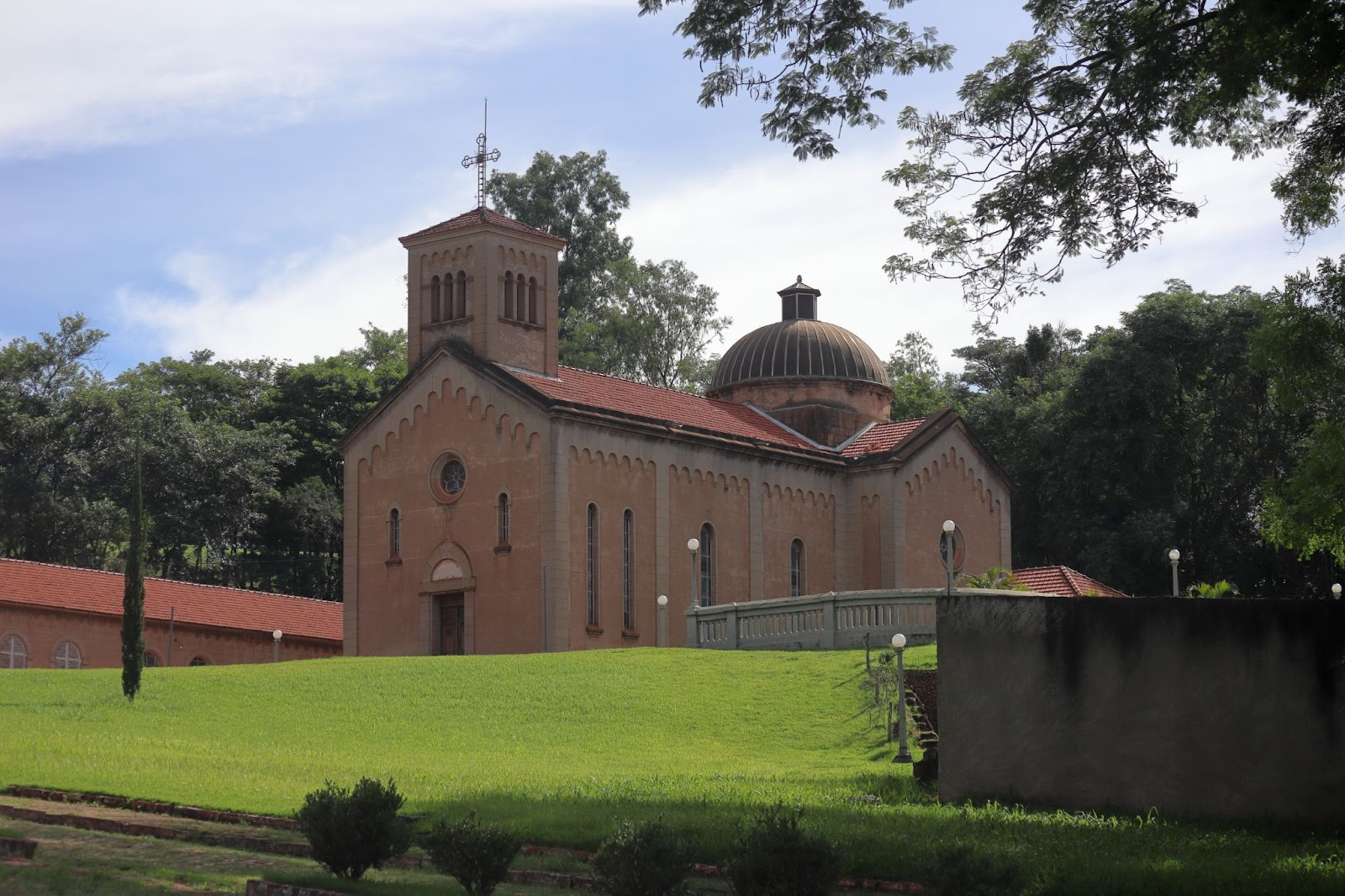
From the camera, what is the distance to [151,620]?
4984cm

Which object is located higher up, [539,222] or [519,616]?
[539,222]

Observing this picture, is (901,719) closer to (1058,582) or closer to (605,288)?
(1058,582)

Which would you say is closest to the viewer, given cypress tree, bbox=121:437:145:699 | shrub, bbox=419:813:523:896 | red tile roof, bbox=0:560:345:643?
shrub, bbox=419:813:523:896

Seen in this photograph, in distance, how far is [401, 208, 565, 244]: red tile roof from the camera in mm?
47219

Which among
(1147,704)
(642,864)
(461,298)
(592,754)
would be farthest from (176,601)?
(642,864)

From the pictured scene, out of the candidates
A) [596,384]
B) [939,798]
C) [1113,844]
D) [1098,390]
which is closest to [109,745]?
[939,798]

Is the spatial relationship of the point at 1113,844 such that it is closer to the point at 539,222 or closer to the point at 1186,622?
the point at 1186,622

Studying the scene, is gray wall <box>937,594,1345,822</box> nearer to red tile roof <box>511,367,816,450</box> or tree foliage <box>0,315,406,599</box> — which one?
red tile roof <box>511,367,816,450</box>

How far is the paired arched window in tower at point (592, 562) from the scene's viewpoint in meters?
44.2

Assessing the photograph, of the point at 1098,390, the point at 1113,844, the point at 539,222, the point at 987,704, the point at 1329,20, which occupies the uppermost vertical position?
the point at 539,222

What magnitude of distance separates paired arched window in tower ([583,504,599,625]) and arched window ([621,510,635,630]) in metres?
1.02

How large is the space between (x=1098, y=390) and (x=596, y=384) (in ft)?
74.7

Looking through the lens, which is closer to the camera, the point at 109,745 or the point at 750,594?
the point at 109,745

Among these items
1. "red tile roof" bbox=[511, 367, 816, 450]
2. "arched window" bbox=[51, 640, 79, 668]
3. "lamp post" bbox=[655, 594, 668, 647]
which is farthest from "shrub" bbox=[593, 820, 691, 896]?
"arched window" bbox=[51, 640, 79, 668]
